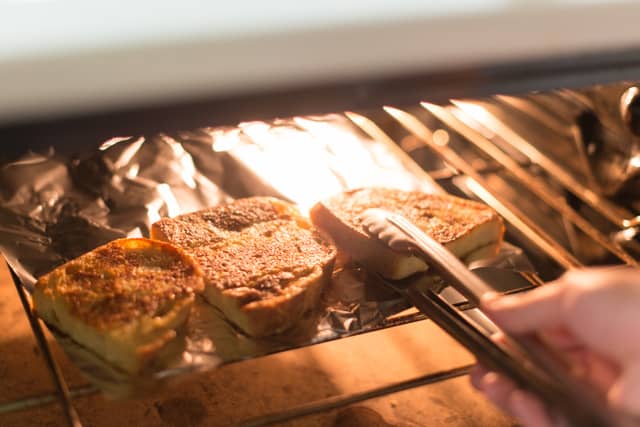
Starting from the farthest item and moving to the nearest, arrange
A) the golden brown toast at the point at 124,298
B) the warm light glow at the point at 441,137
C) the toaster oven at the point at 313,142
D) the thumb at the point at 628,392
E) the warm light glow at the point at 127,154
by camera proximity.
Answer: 1. the warm light glow at the point at 441,137
2. the warm light glow at the point at 127,154
3. the golden brown toast at the point at 124,298
4. the thumb at the point at 628,392
5. the toaster oven at the point at 313,142

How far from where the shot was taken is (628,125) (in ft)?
3.92

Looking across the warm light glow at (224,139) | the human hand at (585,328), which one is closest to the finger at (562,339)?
the human hand at (585,328)

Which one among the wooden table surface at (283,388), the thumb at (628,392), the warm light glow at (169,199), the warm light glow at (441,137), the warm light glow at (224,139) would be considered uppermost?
the thumb at (628,392)

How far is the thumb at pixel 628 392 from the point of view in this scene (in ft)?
2.36

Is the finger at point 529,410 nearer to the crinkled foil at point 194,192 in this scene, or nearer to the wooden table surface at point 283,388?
the crinkled foil at point 194,192

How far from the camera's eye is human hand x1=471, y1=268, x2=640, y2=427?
734 mm

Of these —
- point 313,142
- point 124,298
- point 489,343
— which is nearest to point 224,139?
point 313,142

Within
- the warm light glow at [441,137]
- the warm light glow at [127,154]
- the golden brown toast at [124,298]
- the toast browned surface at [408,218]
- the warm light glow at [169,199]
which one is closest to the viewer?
the golden brown toast at [124,298]

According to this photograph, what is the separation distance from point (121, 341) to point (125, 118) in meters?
0.44

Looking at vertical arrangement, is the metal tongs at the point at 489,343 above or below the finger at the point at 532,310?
below

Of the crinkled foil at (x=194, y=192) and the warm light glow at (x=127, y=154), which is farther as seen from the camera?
the warm light glow at (x=127, y=154)

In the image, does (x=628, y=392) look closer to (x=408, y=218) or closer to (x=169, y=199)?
(x=408, y=218)

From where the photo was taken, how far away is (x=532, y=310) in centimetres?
79

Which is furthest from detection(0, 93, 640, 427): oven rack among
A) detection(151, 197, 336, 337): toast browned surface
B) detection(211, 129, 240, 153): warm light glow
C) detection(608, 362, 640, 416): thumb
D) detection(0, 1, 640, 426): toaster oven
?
detection(608, 362, 640, 416): thumb
